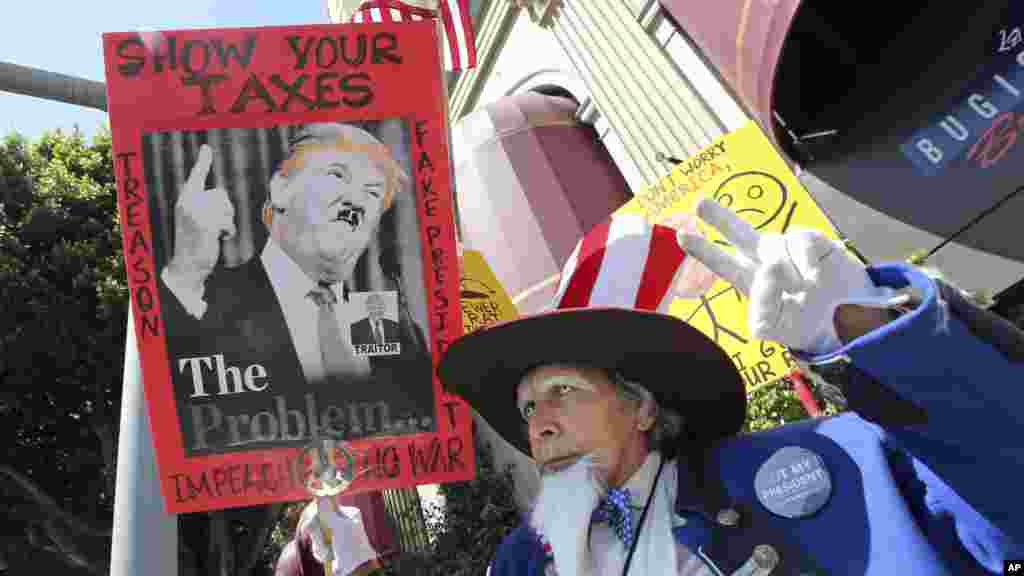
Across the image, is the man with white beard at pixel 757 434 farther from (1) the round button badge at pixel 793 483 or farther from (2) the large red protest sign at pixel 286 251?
(2) the large red protest sign at pixel 286 251

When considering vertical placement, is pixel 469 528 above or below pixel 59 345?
below

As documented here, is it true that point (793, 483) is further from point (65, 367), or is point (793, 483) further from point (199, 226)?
point (65, 367)

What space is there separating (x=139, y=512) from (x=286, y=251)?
53.2 inches

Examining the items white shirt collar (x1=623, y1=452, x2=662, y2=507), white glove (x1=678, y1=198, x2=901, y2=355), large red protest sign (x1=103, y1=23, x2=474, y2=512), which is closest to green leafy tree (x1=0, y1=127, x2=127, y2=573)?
large red protest sign (x1=103, y1=23, x2=474, y2=512)

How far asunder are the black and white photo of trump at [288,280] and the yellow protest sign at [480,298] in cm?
238

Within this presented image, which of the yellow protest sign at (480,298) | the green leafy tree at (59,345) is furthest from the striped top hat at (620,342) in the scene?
the green leafy tree at (59,345)

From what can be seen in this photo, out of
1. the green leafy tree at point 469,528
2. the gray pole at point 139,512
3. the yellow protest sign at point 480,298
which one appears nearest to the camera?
the gray pole at point 139,512

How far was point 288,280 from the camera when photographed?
12.6 feet

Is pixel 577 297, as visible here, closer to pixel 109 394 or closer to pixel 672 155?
pixel 672 155

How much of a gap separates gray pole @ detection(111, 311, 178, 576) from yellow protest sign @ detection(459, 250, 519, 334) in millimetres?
2913

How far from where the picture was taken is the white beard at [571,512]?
6.77 feet

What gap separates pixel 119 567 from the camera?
3.47 metres

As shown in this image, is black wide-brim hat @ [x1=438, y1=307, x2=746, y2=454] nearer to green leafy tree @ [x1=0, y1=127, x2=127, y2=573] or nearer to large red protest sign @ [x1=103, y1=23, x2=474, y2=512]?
large red protest sign @ [x1=103, y1=23, x2=474, y2=512]

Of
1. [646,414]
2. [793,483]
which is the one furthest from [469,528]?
[793,483]
